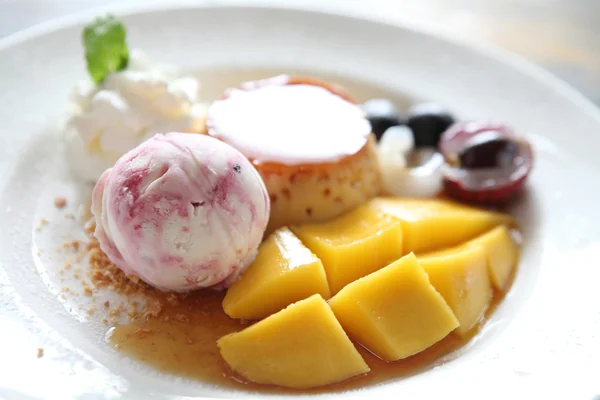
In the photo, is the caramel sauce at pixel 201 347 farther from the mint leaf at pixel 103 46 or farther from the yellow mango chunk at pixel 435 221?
the mint leaf at pixel 103 46

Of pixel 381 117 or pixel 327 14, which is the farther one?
pixel 327 14

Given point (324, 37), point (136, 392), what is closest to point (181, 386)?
point (136, 392)

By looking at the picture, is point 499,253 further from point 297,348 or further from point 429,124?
point 297,348

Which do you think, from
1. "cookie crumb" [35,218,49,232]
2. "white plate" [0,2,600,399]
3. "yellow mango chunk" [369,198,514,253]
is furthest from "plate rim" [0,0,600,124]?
"cookie crumb" [35,218,49,232]

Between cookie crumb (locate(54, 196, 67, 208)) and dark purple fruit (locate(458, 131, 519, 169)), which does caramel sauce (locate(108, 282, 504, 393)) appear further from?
dark purple fruit (locate(458, 131, 519, 169))

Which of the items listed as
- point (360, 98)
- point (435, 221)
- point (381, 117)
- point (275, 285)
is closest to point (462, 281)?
point (435, 221)

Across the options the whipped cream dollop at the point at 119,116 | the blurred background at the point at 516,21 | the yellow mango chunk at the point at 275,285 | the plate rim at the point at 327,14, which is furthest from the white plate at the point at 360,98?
the blurred background at the point at 516,21

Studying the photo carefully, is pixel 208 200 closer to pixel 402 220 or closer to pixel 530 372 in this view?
pixel 402 220
